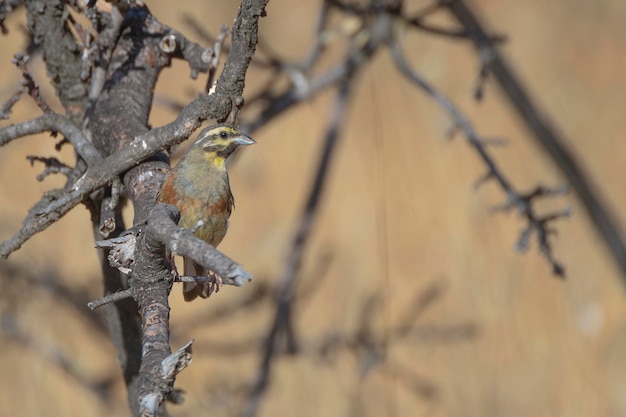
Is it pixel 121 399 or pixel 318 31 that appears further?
pixel 121 399

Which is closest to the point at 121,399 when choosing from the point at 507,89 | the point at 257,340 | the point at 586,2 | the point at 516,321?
the point at 257,340

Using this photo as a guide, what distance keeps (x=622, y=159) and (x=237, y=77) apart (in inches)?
98.0

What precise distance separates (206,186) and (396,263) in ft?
6.01

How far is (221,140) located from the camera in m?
2.09

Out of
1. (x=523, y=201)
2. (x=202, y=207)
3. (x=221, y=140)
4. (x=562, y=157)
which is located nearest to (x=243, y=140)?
(x=221, y=140)

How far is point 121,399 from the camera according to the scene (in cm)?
364

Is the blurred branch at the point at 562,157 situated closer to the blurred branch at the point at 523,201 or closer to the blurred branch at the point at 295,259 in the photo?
the blurred branch at the point at 295,259

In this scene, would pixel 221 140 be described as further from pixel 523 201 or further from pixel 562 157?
pixel 562 157

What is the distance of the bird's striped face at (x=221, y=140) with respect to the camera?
207 cm

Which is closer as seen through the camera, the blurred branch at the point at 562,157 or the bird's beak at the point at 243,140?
the bird's beak at the point at 243,140

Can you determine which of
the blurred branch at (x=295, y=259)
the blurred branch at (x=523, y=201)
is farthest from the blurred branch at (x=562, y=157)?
the blurred branch at (x=523, y=201)

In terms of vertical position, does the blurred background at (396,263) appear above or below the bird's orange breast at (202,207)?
above

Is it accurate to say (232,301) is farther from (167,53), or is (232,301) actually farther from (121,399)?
(167,53)

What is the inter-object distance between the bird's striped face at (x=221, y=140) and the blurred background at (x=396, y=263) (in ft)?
4.85
